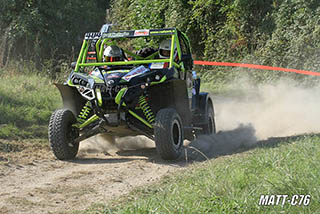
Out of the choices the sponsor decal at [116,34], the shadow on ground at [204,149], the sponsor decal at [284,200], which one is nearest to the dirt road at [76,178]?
the shadow on ground at [204,149]

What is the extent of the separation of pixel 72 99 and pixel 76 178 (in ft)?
6.46

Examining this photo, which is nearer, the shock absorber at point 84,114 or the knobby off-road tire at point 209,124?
the shock absorber at point 84,114

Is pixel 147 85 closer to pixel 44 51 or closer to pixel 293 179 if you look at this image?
pixel 293 179

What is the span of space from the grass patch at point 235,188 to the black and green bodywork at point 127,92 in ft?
5.04

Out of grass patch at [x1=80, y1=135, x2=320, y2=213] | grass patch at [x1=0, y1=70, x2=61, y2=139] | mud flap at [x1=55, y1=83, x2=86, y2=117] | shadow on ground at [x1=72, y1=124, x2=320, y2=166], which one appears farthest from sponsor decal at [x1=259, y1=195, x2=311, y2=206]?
grass patch at [x1=0, y1=70, x2=61, y2=139]

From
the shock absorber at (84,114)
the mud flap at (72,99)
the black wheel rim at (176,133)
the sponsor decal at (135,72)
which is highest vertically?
the sponsor decal at (135,72)

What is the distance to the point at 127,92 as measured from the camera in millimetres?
7520

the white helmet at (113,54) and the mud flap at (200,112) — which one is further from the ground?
the white helmet at (113,54)

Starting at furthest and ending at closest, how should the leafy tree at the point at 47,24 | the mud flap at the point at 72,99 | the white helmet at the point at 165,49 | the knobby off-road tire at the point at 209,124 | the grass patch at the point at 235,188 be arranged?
the leafy tree at the point at 47,24 < the knobby off-road tire at the point at 209,124 < the white helmet at the point at 165,49 < the mud flap at the point at 72,99 < the grass patch at the point at 235,188

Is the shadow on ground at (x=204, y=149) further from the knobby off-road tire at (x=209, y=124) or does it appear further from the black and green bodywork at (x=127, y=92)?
the black and green bodywork at (x=127, y=92)

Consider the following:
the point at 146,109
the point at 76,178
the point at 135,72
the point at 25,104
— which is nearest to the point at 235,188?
the point at 76,178

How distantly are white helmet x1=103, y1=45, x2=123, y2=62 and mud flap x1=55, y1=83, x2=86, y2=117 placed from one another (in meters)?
0.87

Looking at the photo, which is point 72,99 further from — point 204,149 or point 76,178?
point 204,149

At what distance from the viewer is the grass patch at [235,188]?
445cm
